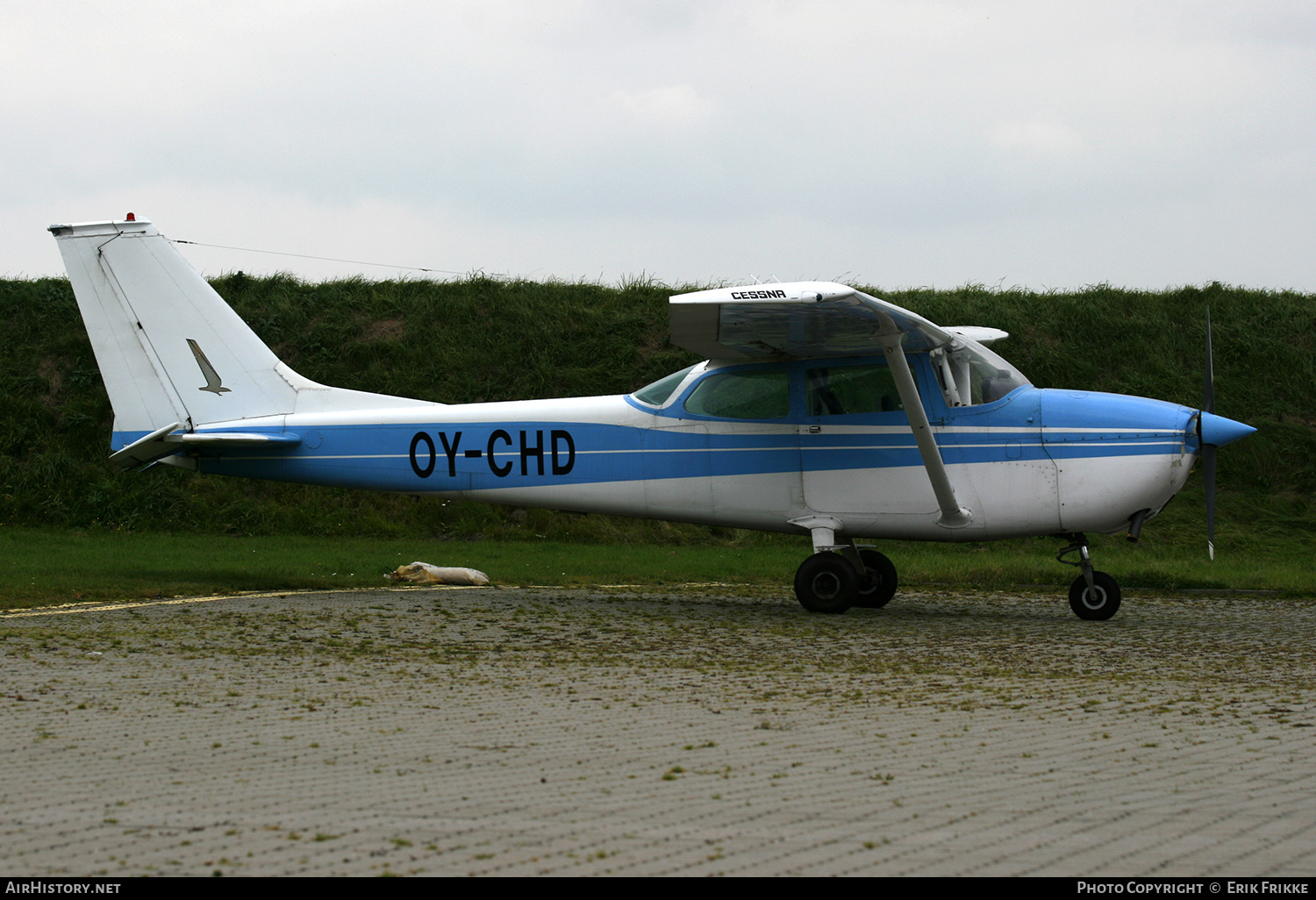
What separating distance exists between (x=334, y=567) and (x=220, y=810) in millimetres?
11770

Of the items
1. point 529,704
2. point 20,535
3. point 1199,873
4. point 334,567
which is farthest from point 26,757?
point 20,535

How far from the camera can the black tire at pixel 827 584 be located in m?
11.4

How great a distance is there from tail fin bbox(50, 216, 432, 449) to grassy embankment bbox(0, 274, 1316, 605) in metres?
1.94

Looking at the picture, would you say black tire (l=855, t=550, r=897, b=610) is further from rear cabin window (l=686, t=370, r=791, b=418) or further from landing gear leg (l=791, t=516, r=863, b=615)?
rear cabin window (l=686, t=370, r=791, b=418)

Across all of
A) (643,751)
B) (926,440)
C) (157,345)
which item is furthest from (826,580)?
(157,345)

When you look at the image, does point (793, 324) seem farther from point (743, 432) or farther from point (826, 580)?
point (826, 580)

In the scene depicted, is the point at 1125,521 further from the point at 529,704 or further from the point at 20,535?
the point at 20,535

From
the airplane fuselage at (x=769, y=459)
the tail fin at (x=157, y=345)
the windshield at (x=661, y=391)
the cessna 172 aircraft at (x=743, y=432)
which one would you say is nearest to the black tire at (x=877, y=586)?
the cessna 172 aircraft at (x=743, y=432)

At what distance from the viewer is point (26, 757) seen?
493 centimetres

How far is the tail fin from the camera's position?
12.7 metres

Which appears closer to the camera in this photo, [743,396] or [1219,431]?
[1219,431]

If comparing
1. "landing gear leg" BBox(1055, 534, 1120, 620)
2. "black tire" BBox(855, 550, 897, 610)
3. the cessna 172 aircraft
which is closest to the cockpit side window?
the cessna 172 aircraft

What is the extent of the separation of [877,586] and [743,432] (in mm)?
2190

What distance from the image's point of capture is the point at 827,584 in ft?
37.6
